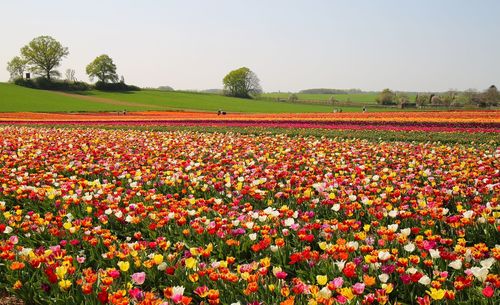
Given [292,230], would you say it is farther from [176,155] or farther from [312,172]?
[176,155]

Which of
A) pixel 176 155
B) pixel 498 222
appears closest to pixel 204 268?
pixel 498 222

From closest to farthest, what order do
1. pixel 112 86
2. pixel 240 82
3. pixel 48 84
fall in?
pixel 48 84
pixel 112 86
pixel 240 82

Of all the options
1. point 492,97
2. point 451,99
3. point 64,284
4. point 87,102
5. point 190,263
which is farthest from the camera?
point 451,99

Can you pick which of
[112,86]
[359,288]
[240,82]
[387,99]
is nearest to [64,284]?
[359,288]

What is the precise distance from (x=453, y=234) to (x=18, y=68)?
105 metres

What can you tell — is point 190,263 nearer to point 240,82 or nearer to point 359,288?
point 359,288

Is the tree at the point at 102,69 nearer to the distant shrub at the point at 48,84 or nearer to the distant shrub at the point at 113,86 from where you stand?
the distant shrub at the point at 113,86

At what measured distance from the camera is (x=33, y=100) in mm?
63188

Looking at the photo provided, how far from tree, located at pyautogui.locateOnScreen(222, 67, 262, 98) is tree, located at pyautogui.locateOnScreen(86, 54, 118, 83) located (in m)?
31.7

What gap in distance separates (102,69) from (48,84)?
45.3 ft

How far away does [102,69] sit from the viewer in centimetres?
9406

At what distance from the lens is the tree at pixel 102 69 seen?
93562 mm

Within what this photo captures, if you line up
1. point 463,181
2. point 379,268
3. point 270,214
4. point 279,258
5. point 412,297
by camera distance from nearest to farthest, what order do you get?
point 412,297 → point 379,268 → point 279,258 → point 270,214 → point 463,181

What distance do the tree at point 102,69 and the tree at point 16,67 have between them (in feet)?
43.0
